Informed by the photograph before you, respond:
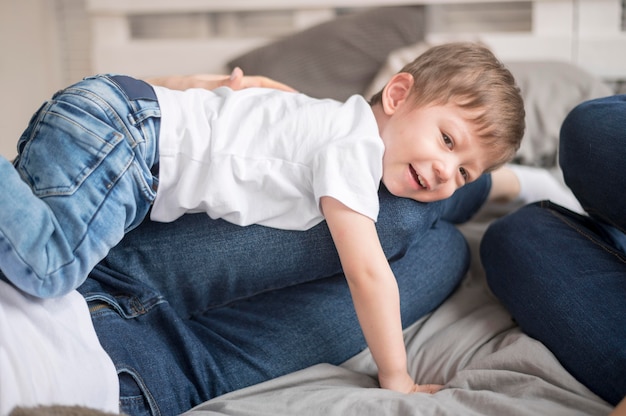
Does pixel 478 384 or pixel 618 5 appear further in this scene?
pixel 618 5

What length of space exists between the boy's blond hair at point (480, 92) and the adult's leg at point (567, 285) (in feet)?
0.47

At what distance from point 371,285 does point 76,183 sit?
429mm

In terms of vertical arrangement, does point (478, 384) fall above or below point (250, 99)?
below

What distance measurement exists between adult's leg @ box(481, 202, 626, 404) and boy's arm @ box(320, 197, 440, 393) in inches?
9.3

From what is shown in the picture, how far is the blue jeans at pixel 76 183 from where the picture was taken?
2.61ft

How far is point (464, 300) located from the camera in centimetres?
122

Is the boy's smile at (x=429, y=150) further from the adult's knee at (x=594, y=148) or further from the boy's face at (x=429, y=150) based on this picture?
the adult's knee at (x=594, y=148)

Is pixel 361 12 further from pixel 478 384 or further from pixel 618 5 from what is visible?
pixel 478 384

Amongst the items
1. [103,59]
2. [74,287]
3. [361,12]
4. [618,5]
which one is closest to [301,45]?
[361,12]

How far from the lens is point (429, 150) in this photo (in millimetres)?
1012

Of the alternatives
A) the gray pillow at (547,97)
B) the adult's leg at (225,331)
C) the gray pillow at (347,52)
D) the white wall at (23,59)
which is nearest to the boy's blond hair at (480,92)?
the adult's leg at (225,331)

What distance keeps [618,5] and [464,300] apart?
1.42 metres

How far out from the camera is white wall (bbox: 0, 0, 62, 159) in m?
2.68

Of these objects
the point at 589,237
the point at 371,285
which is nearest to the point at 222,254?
the point at 371,285
